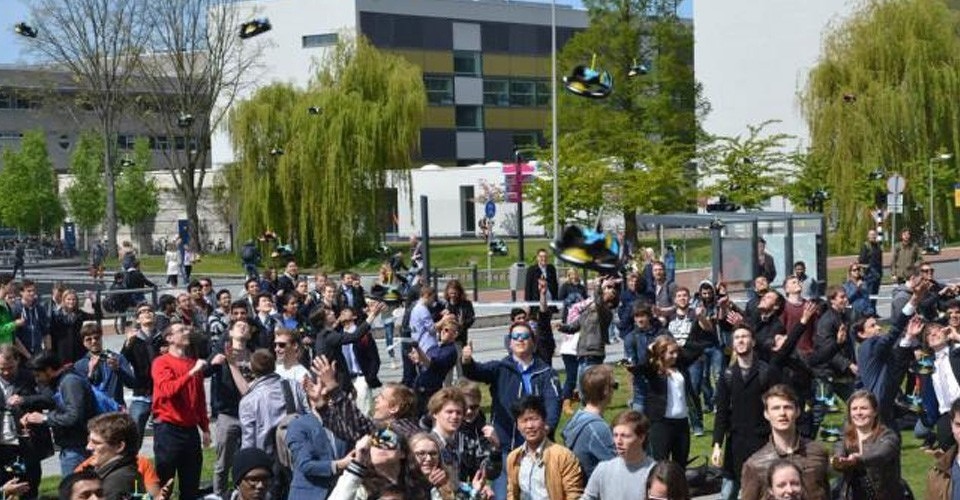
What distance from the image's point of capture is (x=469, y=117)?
89.9 m

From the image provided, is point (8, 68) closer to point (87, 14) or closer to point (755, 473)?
point (87, 14)

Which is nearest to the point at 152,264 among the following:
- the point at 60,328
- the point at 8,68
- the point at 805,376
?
the point at 8,68

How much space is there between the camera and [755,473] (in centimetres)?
808

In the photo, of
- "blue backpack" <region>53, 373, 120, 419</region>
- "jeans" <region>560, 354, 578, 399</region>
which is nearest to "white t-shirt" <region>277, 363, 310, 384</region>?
"blue backpack" <region>53, 373, 120, 419</region>

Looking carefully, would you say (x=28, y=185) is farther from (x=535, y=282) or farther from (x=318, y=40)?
(x=535, y=282)

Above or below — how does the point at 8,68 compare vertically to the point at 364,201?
above

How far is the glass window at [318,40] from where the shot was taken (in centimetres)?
8538

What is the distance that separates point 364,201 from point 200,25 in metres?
21.2

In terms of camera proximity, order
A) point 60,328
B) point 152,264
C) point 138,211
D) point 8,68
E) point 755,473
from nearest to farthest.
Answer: point 755,473, point 60,328, point 152,264, point 138,211, point 8,68

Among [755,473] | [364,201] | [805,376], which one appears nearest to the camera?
[755,473]

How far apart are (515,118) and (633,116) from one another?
88.1 feet

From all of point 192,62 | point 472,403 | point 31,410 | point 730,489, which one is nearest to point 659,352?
point 730,489

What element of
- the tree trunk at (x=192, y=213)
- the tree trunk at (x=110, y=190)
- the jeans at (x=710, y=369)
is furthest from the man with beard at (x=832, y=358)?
the tree trunk at (x=110, y=190)

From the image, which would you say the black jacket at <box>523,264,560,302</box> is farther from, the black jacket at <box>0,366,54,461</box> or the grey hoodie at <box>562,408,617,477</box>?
the grey hoodie at <box>562,408,617,477</box>
